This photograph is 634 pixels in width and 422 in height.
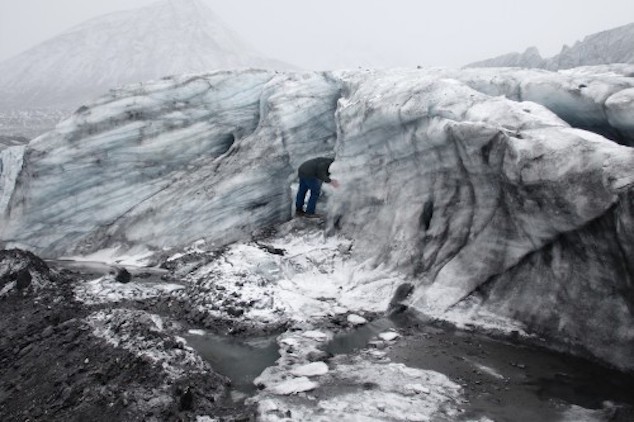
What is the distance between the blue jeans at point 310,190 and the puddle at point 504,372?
17.5ft

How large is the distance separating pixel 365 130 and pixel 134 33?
2880 inches

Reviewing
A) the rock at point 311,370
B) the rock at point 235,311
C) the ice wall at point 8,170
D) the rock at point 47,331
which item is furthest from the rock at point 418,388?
the ice wall at point 8,170

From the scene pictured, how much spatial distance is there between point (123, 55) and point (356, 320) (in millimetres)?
71370

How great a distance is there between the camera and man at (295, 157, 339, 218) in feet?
41.8

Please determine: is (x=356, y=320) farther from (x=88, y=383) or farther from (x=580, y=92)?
(x=580, y=92)

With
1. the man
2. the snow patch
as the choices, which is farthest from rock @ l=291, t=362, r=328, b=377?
the man

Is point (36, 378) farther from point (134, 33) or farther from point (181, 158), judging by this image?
point (134, 33)

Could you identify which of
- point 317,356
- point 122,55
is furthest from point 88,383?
point 122,55

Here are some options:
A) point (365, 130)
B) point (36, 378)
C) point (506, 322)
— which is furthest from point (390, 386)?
point (365, 130)

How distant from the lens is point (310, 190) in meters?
13.1

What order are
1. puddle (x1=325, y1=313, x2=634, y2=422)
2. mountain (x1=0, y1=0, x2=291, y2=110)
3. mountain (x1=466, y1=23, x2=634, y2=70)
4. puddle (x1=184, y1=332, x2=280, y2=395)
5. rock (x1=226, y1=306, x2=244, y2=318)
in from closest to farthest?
puddle (x1=325, y1=313, x2=634, y2=422), puddle (x1=184, y1=332, x2=280, y2=395), rock (x1=226, y1=306, x2=244, y2=318), mountain (x1=466, y1=23, x2=634, y2=70), mountain (x1=0, y1=0, x2=291, y2=110)

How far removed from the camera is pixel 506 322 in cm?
778

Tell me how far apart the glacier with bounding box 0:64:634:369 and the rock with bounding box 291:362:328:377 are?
2605mm

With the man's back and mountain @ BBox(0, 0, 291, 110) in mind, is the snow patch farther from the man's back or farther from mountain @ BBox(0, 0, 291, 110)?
mountain @ BBox(0, 0, 291, 110)
